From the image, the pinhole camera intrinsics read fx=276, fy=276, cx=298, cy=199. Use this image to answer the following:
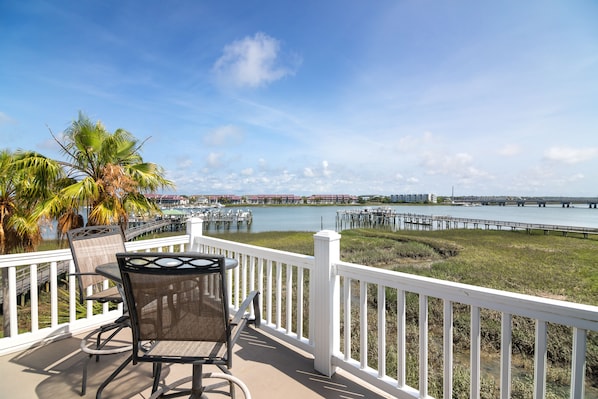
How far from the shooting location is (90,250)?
8.11 ft

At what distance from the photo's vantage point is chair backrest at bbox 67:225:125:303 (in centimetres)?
233

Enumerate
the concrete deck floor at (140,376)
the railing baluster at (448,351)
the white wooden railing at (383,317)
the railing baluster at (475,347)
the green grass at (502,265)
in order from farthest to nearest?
the green grass at (502,265) < the concrete deck floor at (140,376) < the railing baluster at (448,351) < the railing baluster at (475,347) < the white wooden railing at (383,317)

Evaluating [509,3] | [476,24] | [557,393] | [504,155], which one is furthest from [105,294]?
[504,155]

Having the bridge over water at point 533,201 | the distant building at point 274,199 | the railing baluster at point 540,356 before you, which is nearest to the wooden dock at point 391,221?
the bridge over water at point 533,201

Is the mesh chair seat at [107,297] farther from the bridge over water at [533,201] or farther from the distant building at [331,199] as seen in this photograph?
the distant building at [331,199]

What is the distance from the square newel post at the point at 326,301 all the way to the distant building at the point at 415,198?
3523 inches

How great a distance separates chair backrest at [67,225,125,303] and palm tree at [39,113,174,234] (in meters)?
1.96

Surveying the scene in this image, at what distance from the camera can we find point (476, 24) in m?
4.98

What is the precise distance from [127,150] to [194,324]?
4.71 m

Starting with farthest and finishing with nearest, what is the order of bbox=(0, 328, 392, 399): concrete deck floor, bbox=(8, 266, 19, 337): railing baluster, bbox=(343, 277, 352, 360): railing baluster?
bbox=(8, 266, 19, 337): railing baluster
bbox=(343, 277, 352, 360): railing baluster
bbox=(0, 328, 392, 399): concrete deck floor

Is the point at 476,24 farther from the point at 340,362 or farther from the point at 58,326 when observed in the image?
the point at 58,326

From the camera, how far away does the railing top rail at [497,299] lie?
3.87ft

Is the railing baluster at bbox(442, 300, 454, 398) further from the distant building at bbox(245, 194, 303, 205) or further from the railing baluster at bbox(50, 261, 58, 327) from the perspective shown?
the distant building at bbox(245, 194, 303, 205)

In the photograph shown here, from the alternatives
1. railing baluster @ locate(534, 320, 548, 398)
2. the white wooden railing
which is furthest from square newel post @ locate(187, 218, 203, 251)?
railing baluster @ locate(534, 320, 548, 398)
